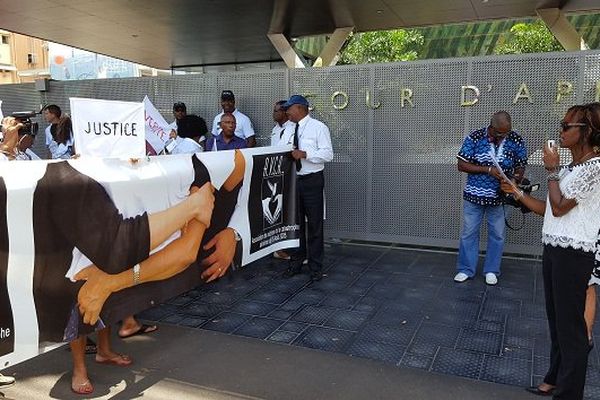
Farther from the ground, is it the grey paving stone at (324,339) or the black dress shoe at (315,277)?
the black dress shoe at (315,277)

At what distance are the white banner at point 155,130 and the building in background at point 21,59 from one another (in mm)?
45201

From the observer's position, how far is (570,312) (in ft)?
9.45

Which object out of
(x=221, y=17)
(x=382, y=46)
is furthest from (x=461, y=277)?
(x=382, y=46)

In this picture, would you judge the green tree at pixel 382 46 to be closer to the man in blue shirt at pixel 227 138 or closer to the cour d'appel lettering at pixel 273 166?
the man in blue shirt at pixel 227 138

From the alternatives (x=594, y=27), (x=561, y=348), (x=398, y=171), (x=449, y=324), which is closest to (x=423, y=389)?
(x=561, y=348)

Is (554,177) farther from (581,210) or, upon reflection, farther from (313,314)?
(313,314)

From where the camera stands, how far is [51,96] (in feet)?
32.7

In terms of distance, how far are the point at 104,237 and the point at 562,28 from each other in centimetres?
1092

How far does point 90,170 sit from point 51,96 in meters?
7.80

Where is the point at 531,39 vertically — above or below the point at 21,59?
below

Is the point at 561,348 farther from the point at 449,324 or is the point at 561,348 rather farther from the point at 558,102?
the point at 558,102

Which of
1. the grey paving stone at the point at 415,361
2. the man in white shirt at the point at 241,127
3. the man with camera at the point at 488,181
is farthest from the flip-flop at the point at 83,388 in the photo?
the man in white shirt at the point at 241,127

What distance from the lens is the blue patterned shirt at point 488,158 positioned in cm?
542

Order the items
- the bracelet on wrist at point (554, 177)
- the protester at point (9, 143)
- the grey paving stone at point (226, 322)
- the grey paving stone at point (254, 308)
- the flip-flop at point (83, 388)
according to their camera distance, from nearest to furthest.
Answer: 1. the bracelet on wrist at point (554, 177)
2. the flip-flop at point (83, 388)
3. the protester at point (9, 143)
4. the grey paving stone at point (226, 322)
5. the grey paving stone at point (254, 308)
